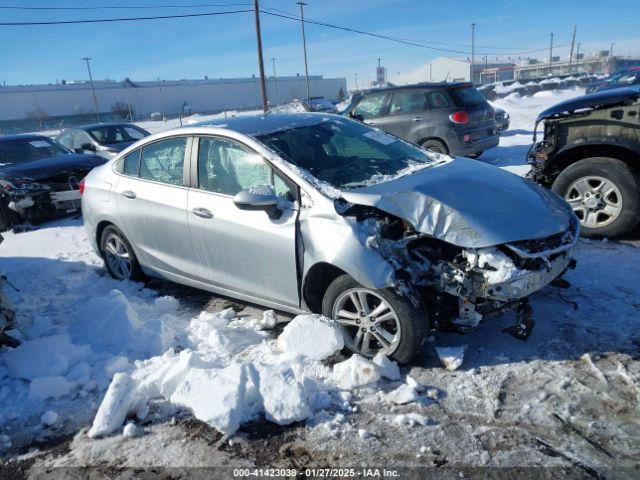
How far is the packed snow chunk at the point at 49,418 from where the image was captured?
3.05 m

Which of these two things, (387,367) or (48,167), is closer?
(387,367)

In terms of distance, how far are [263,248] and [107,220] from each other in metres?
2.25

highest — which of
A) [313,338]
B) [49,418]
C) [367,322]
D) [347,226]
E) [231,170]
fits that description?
[231,170]

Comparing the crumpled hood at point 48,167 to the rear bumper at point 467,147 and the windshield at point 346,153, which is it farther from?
the rear bumper at point 467,147

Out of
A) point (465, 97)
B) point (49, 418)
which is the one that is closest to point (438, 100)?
point (465, 97)

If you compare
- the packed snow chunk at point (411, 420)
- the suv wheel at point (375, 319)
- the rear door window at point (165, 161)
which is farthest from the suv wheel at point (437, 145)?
the packed snow chunk at point (411, 420)

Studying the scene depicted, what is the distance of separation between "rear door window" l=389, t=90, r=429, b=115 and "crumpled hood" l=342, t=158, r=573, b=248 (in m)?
6.25

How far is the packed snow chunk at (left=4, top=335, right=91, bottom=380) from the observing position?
3459 millimetres

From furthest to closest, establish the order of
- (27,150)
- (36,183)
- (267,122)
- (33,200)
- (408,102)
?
(408,102) → (27,150) → (36,183) → (33,200) → (267,122)

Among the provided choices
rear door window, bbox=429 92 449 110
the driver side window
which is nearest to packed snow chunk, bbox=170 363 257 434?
the driver side window

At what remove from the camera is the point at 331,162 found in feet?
12.7

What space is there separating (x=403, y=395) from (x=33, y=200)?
284 inches

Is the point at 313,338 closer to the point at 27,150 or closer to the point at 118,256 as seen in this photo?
the point at 118,256

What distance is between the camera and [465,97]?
950 centimetres
